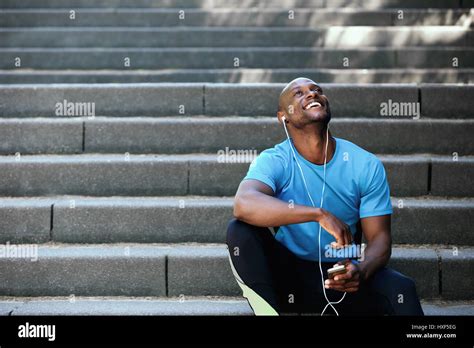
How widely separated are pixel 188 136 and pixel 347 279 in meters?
2.05

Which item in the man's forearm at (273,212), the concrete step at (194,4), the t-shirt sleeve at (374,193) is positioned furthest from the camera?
the concrete step at (194,4)

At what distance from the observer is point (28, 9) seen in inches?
278

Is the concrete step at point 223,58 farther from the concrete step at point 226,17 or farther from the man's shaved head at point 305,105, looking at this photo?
the man's shaved head at point 305,105

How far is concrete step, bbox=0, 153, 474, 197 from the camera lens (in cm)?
450

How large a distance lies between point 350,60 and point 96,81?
2.06 metres

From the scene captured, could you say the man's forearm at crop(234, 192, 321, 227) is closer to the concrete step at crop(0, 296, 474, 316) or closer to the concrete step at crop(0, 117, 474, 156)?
the concrete step at crop(0, 296, 474, 316)

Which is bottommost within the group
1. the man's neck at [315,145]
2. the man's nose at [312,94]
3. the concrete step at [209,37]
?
the man's neck at [315,145]

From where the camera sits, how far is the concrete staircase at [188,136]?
13.0 ft

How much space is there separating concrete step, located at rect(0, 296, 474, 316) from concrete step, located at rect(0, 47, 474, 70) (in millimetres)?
2620

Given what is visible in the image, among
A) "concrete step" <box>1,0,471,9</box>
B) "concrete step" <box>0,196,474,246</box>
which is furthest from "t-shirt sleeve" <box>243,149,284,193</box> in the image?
"concrete step" <box>1,0,471,9</box>

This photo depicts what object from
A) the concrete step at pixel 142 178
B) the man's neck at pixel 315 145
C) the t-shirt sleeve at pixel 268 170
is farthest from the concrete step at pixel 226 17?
the t-shirt sleeve at pixel 268 170

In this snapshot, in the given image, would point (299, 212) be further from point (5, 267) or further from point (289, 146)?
point (5, 267)

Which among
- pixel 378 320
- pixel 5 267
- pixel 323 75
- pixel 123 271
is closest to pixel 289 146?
pixel 378 320

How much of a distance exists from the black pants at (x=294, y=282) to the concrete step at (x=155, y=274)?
687 mm
